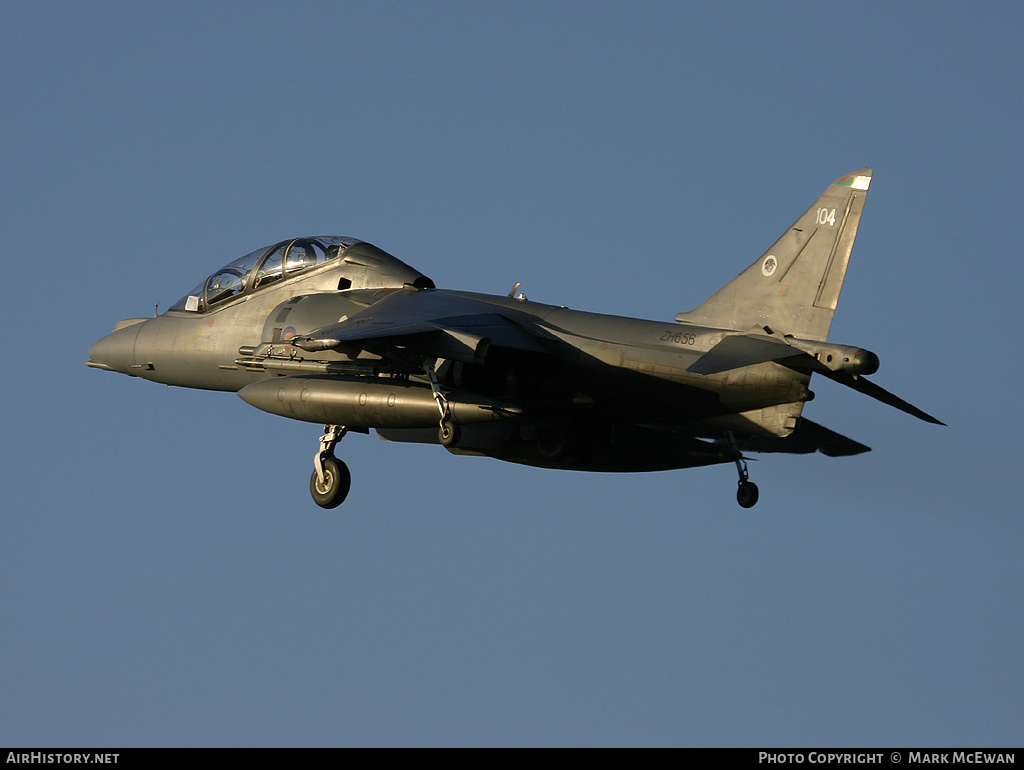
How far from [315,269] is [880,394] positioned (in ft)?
31.7

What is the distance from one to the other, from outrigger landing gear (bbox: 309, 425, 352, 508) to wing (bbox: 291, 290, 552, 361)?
2.38m

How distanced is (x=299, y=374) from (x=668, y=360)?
5815 mm

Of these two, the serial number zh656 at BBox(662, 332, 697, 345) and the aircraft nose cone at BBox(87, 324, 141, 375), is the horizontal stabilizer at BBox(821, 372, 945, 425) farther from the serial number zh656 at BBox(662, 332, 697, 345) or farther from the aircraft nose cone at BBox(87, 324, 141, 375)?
the aircraft nose cone at BBox(87, 324, 141, 375)

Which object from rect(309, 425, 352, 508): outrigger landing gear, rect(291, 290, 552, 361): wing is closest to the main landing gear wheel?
rect(309, 425, 352, 508): outrigger landing gear

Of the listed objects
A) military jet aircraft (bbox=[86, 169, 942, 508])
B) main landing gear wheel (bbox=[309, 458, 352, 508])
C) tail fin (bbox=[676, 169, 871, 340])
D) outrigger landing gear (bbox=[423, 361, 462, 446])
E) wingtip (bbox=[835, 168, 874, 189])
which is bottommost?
main landing gear wheel (bbox=[309, 458, 352, 508])

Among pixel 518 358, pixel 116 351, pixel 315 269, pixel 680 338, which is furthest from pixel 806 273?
pixel 116 351

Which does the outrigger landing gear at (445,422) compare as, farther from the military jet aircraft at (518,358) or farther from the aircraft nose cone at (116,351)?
the aircraft nose cone at (116,351)

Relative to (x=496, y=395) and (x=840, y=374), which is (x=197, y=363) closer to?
(x=496, y=395)

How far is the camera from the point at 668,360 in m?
19.5

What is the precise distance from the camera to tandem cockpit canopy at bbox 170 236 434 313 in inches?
908

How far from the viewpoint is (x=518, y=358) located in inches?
816

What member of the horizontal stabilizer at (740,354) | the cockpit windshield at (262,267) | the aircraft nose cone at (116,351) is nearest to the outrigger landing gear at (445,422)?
the horizontal stabilizer at (740,354)
